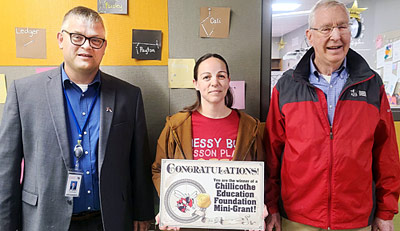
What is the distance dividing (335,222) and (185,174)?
819 millimetres

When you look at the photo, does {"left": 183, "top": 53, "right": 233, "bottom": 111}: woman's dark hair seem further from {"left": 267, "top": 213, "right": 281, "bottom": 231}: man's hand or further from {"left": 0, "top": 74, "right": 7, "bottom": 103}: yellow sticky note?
{"left": 0, "top": 74, "right": 7, "bottom": 103}: yellow sticky note

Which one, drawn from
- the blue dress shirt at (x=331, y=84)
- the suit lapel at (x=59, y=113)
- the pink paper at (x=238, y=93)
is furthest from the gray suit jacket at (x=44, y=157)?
the blue dress shirt at (x=331, y=84)

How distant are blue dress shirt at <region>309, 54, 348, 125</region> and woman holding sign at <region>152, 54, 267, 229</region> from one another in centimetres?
40

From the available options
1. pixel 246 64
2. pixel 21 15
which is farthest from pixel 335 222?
pixel 21 15

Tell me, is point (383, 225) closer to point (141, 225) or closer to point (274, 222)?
point (274, 222)

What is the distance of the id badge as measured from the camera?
1.30 metres

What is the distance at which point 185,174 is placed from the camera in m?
1.34

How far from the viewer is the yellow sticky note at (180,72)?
6.07ft

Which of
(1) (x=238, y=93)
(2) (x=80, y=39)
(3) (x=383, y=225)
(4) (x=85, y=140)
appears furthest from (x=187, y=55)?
(3) (x=383, y=225)

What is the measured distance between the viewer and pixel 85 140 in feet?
4.43

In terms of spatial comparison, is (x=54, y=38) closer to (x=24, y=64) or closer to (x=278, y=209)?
(x=24, y=64)

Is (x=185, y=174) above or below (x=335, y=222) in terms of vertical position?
above

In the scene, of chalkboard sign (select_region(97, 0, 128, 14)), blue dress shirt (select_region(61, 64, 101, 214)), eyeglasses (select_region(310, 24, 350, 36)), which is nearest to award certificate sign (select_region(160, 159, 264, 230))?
blue dress shirt (select_region(61, 64, 101, 214))

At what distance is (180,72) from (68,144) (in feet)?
2.88
